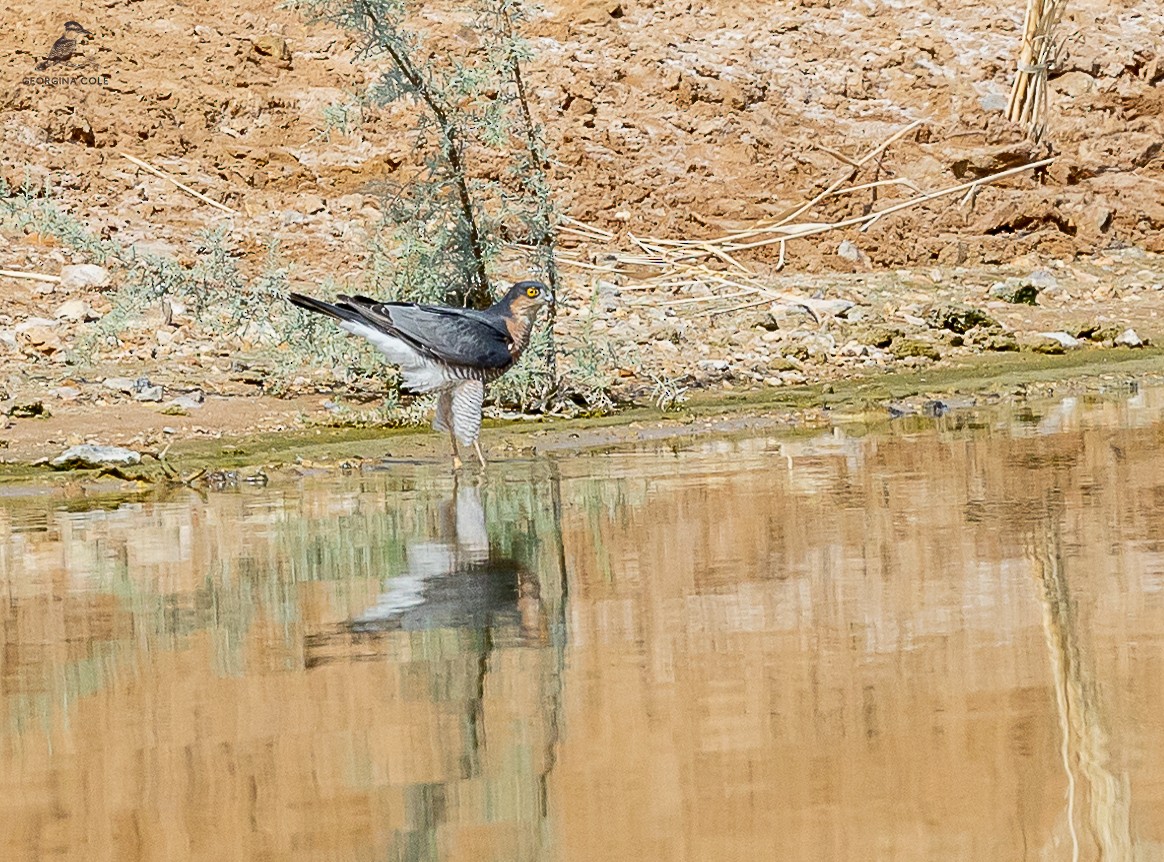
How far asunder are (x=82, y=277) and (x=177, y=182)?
10.3 ft

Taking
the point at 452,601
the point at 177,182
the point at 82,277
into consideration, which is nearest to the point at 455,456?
the point at 452,601

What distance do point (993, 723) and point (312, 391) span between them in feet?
31.0

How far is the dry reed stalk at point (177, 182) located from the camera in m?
18.9

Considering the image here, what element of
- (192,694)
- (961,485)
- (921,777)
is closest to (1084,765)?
(921,777)

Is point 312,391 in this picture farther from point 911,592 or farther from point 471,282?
point 911,592

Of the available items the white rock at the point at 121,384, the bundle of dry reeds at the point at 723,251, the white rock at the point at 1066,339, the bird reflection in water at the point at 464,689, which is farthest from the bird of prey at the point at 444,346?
the white rock at the point at 1066,339

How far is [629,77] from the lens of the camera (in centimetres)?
2156

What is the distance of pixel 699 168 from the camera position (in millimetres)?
20641

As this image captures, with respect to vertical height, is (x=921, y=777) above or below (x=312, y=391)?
below

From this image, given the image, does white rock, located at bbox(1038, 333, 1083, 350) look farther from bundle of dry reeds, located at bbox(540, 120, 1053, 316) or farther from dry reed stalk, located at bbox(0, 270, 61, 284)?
dry reed stalk, located at bbox(0, 270, 61, 284)

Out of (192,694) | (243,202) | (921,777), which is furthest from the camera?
(243,202)

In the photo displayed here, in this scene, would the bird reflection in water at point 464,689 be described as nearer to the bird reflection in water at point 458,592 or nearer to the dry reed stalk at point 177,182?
the bird reflection in water at point 458,592

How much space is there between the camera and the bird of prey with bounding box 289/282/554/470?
10602mm

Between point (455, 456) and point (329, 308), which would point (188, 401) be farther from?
point (455, 456)
